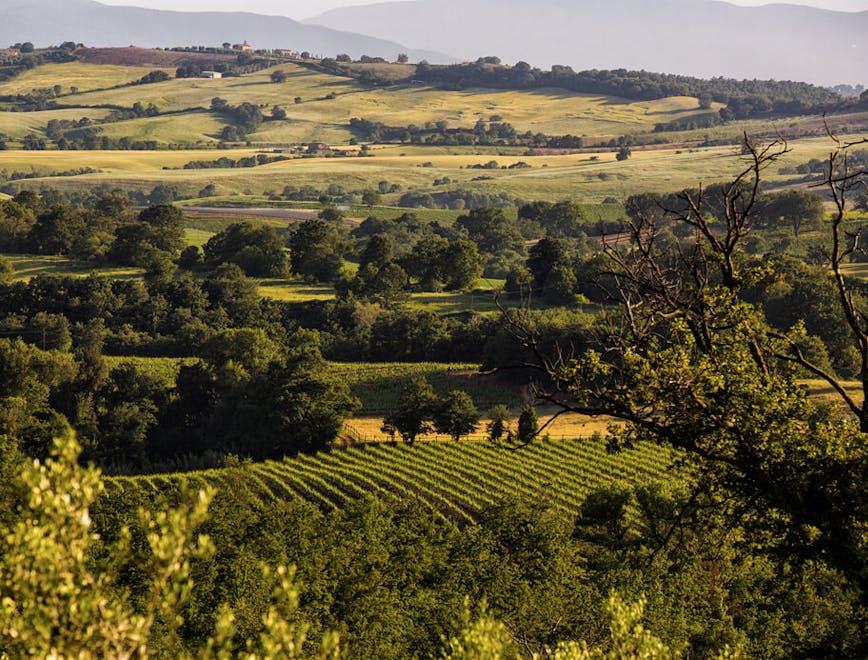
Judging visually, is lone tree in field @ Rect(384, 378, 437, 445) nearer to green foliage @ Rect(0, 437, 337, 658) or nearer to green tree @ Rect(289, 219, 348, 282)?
green tree @ Rect(289, 219, 348, 282)

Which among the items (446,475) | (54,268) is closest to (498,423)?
(446,475)

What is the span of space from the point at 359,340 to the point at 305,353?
2131 cm

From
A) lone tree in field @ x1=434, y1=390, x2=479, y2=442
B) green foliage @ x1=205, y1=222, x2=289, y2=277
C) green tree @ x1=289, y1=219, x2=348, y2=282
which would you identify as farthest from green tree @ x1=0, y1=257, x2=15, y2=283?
lone tree in field @ x1=434, y1=390, x2=479, y2=442

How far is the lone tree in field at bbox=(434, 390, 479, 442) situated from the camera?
7356cm

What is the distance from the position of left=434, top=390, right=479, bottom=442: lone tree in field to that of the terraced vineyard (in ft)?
3.81

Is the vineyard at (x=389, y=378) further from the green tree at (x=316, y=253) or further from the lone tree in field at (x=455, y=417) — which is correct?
the green tree at (x=316, y=253)

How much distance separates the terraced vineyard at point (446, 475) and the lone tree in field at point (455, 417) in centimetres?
116

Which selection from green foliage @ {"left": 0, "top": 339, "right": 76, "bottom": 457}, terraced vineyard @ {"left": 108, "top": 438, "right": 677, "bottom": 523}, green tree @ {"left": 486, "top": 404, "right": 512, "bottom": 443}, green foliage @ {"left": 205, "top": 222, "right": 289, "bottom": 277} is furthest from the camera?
green foliage @ {"left": 205, "top": 222, "right": 289, "bottom": 277}

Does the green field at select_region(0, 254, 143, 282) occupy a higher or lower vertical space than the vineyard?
higher

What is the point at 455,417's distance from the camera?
73.7 meters

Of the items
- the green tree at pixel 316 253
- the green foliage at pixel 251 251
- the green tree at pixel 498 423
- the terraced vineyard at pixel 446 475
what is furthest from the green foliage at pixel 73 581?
the green foliage at pixel 251 251

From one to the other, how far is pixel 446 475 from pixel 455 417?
7.94 meters

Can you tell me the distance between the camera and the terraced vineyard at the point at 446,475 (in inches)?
2447

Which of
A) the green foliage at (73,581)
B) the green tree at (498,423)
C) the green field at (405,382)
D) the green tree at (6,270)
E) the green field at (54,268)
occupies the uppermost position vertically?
the green foliage at (73,581)
